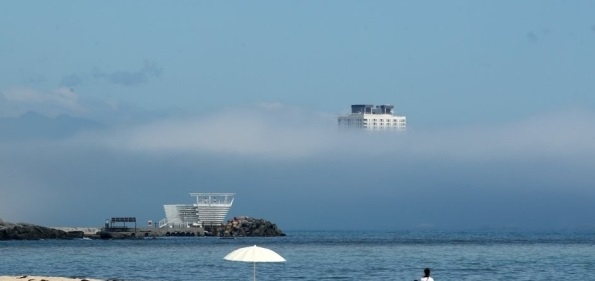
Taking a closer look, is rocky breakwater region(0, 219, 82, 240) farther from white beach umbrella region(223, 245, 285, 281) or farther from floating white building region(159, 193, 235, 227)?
white beach umbrella region(223, 245, 285, 281)

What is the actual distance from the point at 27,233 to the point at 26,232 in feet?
0.91

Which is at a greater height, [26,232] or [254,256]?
[26,232]

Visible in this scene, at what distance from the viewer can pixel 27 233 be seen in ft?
595

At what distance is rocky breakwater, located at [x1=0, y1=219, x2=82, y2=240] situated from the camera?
7037 inches

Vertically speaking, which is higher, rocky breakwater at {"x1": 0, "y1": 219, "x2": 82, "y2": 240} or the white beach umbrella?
rocky breakwater at {"x1": 0, "y1": 219, "x2": 82, "y2": 240}

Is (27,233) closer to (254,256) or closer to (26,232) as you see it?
(26,232)

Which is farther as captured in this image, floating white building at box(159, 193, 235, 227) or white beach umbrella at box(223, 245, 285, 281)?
floating white building at box(159, 193, 235, 227)

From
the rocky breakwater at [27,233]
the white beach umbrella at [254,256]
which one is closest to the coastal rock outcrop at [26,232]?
the rocky breakwater at [27,233]

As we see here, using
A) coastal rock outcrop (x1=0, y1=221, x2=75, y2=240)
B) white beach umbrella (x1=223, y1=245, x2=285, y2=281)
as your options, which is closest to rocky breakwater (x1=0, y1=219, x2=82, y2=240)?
coastal rock outcrop (x1=0, y1=221, x2=75, y2=240)

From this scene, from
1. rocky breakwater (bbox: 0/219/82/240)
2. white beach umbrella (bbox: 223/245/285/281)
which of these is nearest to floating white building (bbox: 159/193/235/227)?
rocky breakwater (bbox: 0/219/82/240)

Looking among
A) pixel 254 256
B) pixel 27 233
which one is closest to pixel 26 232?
pixel 27 233

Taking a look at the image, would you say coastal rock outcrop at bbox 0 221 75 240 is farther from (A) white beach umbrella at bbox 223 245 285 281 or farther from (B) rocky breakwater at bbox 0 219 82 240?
(A) white beach umbrella at bbox 223 245 285 281

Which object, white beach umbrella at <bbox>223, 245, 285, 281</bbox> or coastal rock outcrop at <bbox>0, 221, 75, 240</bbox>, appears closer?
white beach umbrella at <bbox>223, 245, 285, 281</bbox>

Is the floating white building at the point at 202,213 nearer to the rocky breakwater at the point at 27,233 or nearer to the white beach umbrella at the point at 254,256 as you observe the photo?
the rocky breakwater at the point at 27,233
